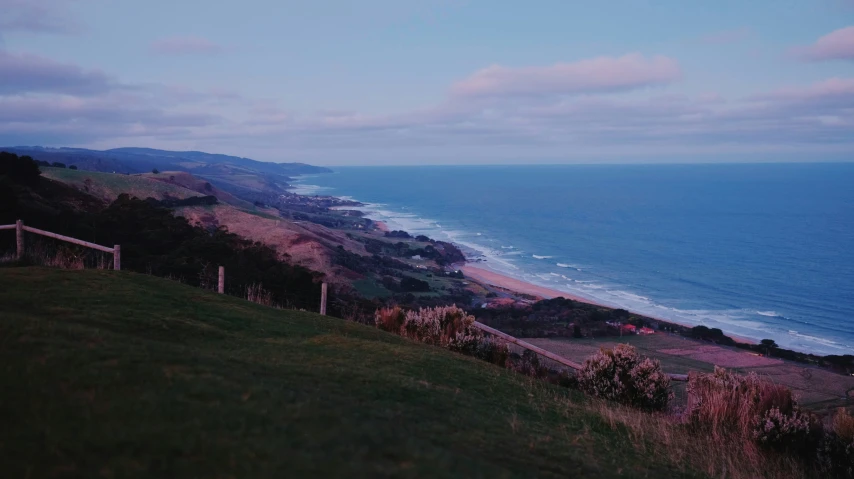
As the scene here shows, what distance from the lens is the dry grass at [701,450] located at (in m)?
7.40

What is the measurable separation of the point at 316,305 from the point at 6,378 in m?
17.0

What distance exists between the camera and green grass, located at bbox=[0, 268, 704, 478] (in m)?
4.00

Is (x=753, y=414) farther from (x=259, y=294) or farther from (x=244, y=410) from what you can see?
(x=259, y=294)

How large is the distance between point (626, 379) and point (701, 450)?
419 centimetres

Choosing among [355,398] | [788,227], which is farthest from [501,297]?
[788,227]

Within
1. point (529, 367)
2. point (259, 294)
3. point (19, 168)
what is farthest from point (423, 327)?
point (19, 168)

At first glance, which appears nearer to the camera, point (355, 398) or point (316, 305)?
point (355, 398)

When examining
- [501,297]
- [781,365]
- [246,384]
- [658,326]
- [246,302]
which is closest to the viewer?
[246,384]

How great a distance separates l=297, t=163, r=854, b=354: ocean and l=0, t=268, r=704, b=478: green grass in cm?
3684

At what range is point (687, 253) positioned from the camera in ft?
251

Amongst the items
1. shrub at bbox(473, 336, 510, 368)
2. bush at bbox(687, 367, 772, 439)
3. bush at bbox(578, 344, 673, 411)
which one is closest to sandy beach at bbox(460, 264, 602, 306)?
shrub at bbox(473, 336, 510, 368)

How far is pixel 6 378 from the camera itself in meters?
4.81

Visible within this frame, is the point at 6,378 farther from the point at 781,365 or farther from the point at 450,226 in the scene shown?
the point at 450,226

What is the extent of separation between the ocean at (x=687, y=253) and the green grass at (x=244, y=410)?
121 feet
